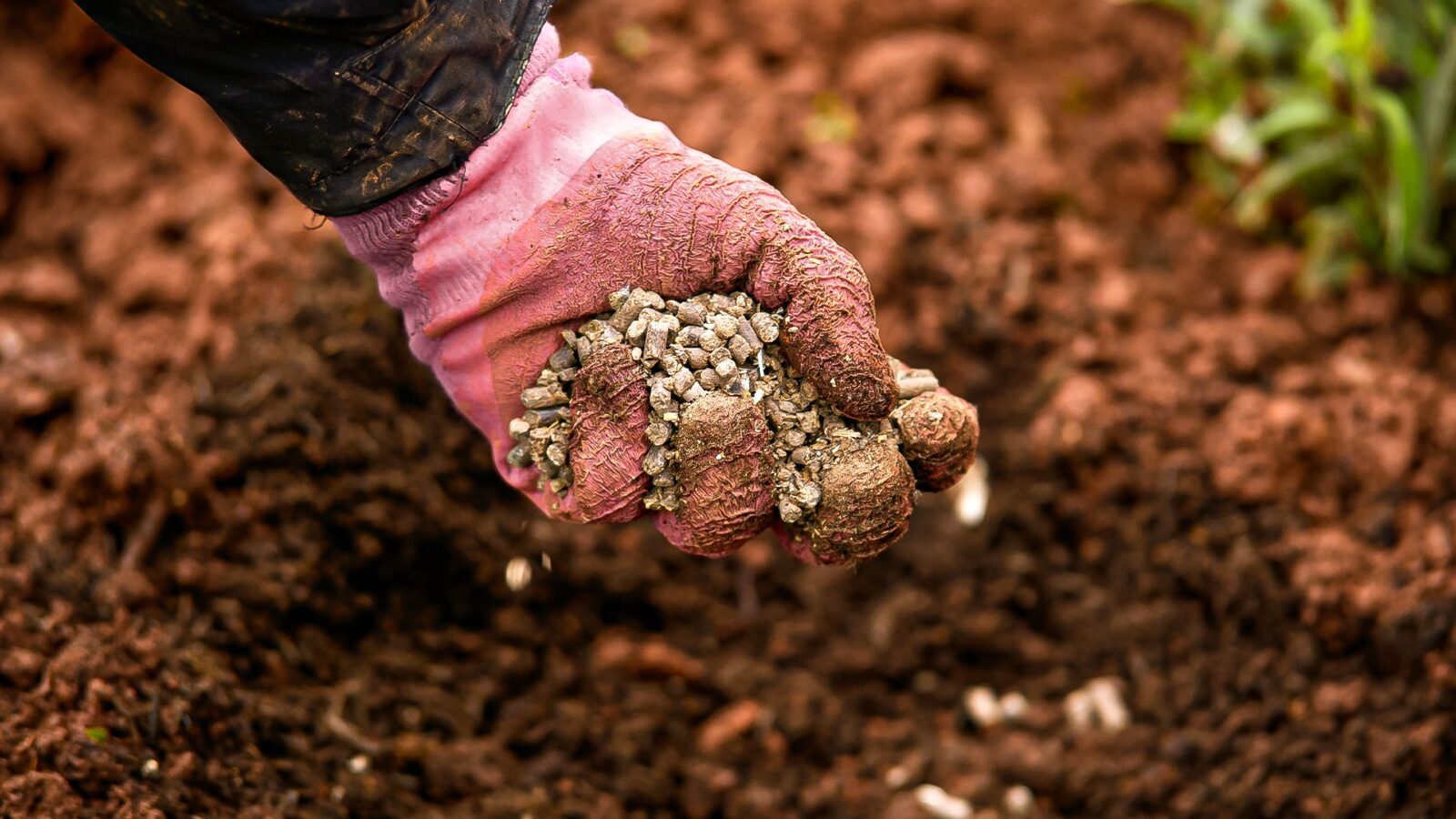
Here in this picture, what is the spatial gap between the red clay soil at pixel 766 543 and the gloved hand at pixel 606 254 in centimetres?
78

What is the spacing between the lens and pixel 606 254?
138 centimetres

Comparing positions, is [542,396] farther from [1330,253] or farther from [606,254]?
[1330,253]

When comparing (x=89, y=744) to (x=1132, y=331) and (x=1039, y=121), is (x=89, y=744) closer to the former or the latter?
(x=1132, y=331)

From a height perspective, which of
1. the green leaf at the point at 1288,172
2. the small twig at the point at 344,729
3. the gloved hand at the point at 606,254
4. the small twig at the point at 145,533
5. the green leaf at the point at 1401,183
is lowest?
the small twig at the point at 344,729

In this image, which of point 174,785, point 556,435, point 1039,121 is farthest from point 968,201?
point 174,785

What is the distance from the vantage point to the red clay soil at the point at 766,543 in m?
1.85

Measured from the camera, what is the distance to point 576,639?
2.17 meters

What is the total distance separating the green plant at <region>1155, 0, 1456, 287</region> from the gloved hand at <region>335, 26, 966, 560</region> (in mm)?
1684

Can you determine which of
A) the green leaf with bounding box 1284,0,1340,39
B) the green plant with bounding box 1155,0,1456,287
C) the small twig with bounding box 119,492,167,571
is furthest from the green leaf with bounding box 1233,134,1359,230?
the small twig with bounding box 119,492,167,571

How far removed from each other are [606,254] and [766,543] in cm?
113

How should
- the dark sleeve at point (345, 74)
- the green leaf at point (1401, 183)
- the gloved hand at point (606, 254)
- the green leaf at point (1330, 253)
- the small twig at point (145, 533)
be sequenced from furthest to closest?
the green leaf at point (1330, 253), the green leaf at point (1401, 183), the small twig at point (145, 533), the gloved hand at point (606, 254), the dark sleeve at point (345, 74)

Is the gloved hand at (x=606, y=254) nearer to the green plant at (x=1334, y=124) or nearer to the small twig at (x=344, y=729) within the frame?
the small twig at (x=344, y=729)

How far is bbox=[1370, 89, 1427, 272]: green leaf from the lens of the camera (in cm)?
233

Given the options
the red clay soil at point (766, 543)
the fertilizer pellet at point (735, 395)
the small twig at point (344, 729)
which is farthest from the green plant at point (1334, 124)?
the small twig at point (344, 729)
